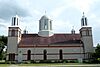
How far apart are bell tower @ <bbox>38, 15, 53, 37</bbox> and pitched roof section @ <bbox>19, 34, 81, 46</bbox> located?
1610 mm

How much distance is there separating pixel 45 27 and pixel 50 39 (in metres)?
5.58

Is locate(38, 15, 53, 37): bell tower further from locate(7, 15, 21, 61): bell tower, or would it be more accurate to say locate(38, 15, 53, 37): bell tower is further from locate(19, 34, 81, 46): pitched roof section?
locate(7, 15, 21, 61): bell tower

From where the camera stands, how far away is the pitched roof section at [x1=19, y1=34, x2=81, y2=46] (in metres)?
55.9

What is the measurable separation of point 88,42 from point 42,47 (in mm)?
15056

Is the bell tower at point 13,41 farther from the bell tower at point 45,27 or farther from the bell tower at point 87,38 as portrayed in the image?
the bell tower at point 87,38

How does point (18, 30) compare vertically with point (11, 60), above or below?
above

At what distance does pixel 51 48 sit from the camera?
5488 centimetres

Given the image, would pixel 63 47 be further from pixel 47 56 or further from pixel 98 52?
pixel 98 52

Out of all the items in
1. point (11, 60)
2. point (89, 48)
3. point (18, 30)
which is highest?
point (18, 30)

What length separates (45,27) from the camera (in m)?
61.1

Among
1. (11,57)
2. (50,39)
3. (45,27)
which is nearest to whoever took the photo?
(11,57)

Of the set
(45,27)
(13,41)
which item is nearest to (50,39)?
(45,27)

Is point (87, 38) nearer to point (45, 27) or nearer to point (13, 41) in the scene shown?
point (45, 27)

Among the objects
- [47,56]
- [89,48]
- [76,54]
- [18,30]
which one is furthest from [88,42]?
[18,30]
